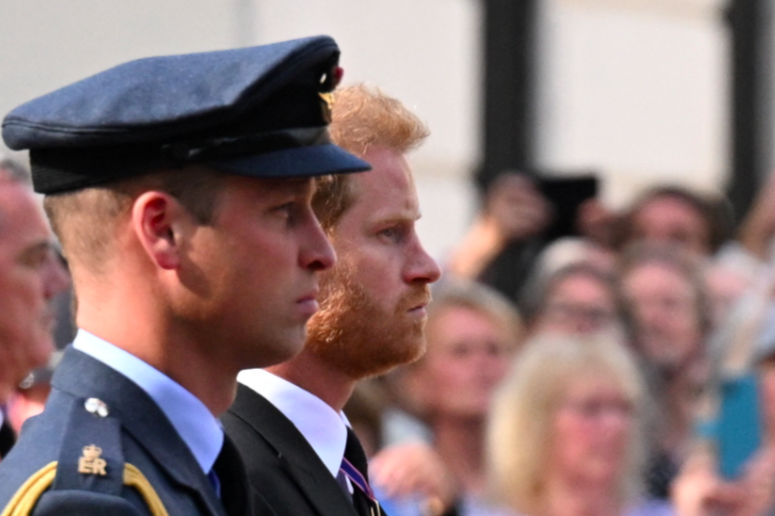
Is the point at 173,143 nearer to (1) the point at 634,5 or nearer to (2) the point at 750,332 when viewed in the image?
(2) the point at 750,332

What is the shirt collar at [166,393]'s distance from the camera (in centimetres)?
171

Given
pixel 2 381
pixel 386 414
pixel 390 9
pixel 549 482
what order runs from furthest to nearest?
pixel 390 9 < pixel 386 414 < pixel 549 482 < pixel 2 381

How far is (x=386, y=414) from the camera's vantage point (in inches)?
171

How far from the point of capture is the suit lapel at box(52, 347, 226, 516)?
66.6 inches

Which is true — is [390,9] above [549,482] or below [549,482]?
above

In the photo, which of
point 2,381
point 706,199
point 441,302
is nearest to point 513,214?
point 706,199

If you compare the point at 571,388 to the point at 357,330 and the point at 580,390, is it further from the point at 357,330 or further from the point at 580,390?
the point at 357,330

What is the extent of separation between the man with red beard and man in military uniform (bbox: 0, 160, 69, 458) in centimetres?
94

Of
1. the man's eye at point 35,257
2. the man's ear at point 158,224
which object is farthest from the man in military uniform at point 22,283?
the man's ear at point 158,224

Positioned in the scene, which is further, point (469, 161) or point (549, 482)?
point (469, 161)

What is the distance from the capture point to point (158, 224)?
1701 millimetres

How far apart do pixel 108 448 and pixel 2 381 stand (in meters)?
1.53

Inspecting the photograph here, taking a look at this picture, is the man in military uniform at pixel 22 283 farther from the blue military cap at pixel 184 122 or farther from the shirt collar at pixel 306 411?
the blue military cap at pixel 184 122

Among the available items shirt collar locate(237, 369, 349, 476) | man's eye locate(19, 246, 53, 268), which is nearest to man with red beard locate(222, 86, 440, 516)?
shirt collar locate(237, 369, 349, 476)
